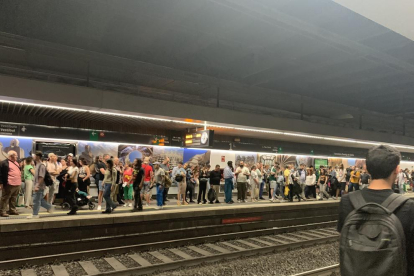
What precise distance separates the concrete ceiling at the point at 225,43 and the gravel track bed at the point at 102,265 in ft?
17.6

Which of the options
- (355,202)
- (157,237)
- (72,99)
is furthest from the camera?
(157,237)

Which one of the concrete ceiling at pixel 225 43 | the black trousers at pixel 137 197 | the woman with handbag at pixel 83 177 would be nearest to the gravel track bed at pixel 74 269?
the black trousers at pixel 137 197

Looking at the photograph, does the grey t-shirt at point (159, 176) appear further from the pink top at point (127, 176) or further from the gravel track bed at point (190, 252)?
the gravel track bed at point (190, 252)

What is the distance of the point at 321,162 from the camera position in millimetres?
20422

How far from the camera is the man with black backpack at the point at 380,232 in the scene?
149 centimetres

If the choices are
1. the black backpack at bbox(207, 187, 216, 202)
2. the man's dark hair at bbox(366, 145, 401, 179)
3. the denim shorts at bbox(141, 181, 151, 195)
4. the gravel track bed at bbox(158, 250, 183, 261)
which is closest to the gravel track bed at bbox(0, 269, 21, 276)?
the gravel track bed at bbox(158, 250, 183, 261)

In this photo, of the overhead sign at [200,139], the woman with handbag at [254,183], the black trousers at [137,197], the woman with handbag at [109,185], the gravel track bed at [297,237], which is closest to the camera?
the woman with handbag at [109,185]

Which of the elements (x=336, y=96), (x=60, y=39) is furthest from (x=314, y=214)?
(x=60, y=39)

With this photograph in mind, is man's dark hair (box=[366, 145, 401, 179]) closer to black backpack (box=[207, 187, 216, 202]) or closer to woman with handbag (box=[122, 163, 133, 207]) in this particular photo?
woman with handbag (box=[122, 163, 133, 207])

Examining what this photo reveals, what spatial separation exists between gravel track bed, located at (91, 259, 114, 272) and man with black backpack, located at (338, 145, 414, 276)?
5769 millimetres

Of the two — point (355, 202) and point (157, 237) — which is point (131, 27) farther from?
point (355, 202)

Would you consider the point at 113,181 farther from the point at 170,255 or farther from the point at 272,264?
the point at 272,264

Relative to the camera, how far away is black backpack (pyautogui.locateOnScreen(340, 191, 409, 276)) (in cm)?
149

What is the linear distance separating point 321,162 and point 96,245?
16.7m
